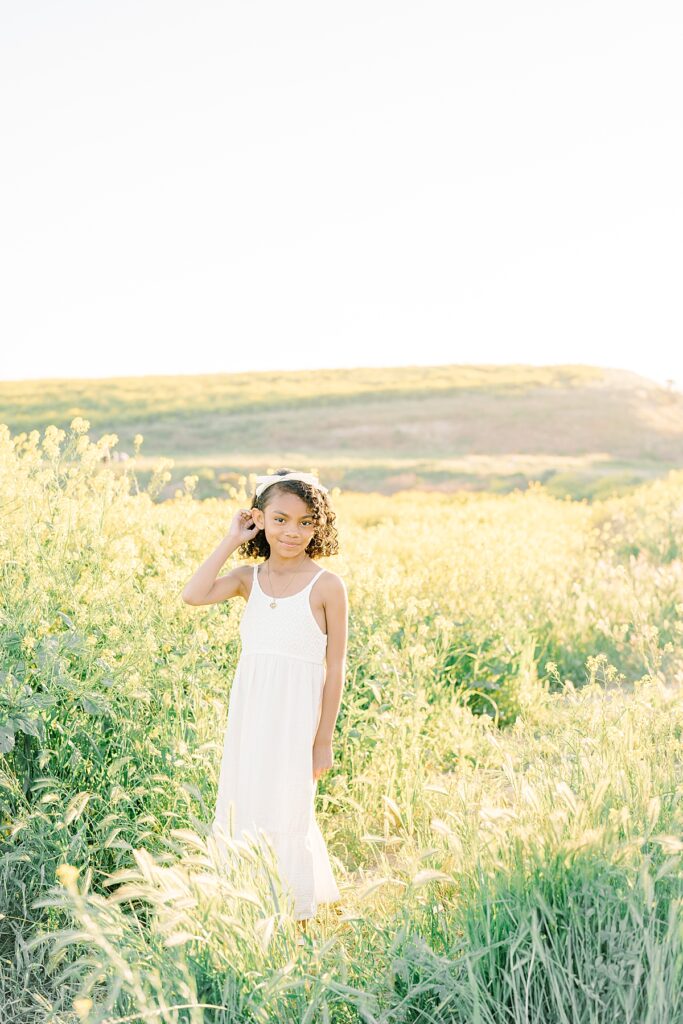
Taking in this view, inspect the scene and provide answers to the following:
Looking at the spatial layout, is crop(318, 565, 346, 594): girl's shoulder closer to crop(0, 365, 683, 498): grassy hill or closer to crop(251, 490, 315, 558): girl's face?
crop(251, 490, 315, 558): girl's face

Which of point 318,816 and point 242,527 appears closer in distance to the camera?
point 242,527

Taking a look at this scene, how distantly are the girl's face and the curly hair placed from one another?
2 centimetres

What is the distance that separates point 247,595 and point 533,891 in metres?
1.63

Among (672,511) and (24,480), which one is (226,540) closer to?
(24,480)

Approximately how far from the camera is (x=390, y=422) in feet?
181

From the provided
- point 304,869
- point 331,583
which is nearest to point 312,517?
point 331,583

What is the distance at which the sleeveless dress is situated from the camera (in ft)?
11.1

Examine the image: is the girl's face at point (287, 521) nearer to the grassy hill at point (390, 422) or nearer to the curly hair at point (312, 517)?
the curly hair at point (312, 517)

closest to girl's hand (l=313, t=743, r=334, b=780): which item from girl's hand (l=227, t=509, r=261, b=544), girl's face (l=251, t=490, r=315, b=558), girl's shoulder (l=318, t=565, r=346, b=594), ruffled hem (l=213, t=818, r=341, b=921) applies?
ruffled hem (l=213, t=818, r=341, b=921)

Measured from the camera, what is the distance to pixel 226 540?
362 cm

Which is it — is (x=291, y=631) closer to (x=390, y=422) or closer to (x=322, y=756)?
(x=322, y=756)

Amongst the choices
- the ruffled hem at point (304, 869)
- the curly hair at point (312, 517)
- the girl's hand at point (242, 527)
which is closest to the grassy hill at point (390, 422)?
the curly hair at point (312, 517)

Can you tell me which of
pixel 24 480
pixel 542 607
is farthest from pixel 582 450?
pixel 24 480

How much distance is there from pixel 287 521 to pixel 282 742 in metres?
0.72
